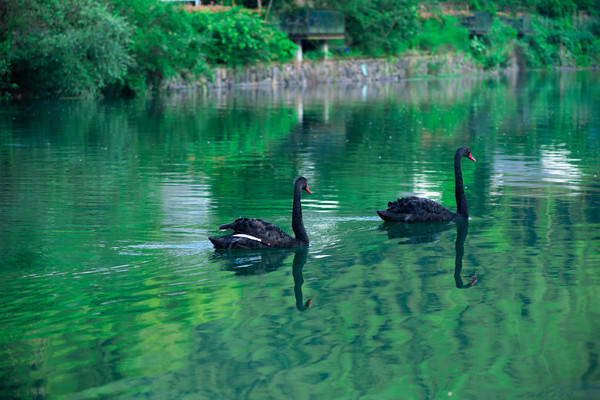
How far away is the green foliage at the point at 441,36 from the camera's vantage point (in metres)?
69.2

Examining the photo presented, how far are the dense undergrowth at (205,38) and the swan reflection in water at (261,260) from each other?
27088 millimetres

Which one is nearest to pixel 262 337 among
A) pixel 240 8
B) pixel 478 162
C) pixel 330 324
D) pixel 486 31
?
pixel 330 324

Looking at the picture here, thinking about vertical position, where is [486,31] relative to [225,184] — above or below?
above

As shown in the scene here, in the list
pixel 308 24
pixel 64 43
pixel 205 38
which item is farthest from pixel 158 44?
pixel 308 24

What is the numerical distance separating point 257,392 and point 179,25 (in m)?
41.4

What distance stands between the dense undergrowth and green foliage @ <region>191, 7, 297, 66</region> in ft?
0.22

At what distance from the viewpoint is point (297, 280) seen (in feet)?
33.2

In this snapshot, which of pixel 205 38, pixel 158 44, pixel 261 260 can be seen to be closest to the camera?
A: pixel 261 260

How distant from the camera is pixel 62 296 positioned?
9.31m

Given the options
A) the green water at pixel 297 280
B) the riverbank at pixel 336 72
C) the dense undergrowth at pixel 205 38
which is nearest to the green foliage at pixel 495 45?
the dense undergrowth at pixel 205 38

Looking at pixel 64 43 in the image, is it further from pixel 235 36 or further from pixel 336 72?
pixel 336 72

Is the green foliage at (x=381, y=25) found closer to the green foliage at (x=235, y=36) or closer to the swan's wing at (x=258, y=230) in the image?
the green foliage at (x=235, y=36)

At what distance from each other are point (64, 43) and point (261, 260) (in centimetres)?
2738

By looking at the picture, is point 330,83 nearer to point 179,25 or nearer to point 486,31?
point 179,25
